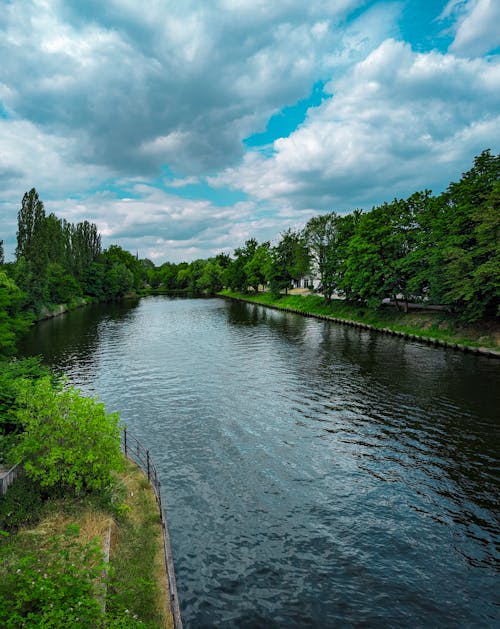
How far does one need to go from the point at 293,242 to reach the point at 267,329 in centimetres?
4871

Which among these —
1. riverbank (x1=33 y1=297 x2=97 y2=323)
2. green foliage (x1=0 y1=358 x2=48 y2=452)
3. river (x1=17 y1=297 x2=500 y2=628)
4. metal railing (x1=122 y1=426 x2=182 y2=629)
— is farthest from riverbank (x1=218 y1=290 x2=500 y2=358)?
riverbank (x1=33 y1=297 x2=97 y2=323)

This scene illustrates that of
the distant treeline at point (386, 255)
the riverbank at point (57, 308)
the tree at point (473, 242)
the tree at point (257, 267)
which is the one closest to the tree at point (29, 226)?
the distant treeline at point (386, 255)

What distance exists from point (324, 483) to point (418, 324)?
1715 inches

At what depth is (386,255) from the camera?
61.1 m

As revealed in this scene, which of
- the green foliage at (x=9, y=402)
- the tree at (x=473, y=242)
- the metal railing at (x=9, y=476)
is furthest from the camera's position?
the tree at (x=473, y=242)

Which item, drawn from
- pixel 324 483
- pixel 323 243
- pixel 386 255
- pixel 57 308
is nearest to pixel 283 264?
pixel 323 243

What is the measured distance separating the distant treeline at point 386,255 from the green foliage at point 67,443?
51.0 ft

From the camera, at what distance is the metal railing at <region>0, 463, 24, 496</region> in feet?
41.9

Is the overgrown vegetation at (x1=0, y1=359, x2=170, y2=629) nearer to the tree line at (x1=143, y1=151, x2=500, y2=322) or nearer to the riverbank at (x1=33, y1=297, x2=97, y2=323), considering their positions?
the tree line at (x1=143, y1=151, x2=500, y2=322)

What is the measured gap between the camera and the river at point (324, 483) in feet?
36.1

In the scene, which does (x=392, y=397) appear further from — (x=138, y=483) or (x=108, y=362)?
(x=108, y=362)

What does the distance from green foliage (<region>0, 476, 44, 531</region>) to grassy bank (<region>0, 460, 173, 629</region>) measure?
3 cm

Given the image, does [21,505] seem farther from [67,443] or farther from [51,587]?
[51,587]

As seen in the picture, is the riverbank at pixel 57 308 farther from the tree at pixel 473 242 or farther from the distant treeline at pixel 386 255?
the tree at pixel 473 242
